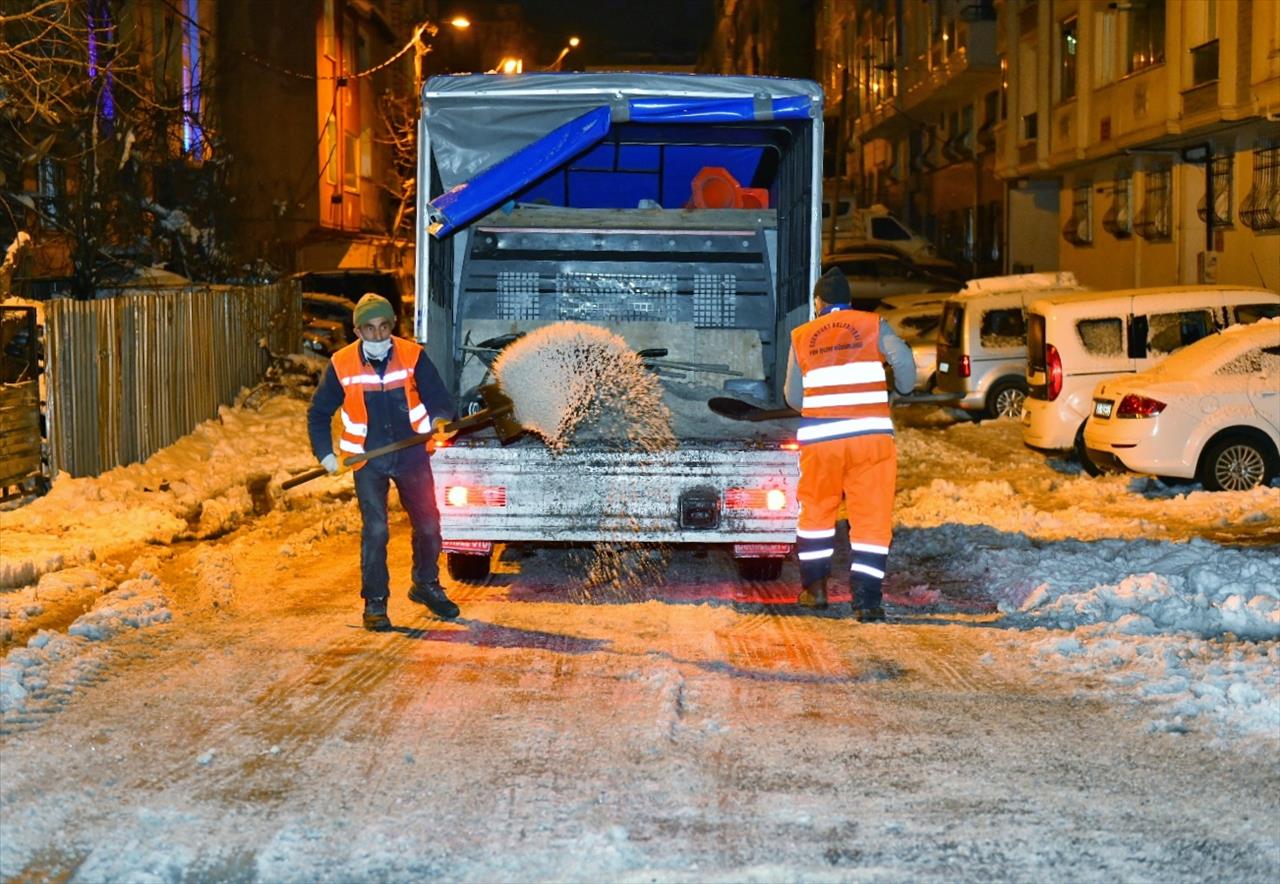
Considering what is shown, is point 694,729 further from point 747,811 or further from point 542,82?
point 542,82

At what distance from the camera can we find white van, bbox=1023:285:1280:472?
51.0ft

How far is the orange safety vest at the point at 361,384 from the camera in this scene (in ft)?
27.2

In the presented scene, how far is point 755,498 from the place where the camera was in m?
8.89

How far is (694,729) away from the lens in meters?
6.25

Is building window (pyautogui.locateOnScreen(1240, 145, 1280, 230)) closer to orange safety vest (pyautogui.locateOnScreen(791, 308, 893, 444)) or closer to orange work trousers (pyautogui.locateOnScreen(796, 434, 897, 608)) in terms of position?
orange safety vest (pyautogui.locateOnScreen(791, 308, 893, 444))

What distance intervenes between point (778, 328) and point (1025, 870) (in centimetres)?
682

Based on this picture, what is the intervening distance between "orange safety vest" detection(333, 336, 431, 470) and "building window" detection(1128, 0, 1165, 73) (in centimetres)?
1920

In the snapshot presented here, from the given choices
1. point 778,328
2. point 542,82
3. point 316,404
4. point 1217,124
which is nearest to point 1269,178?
point 1217,124

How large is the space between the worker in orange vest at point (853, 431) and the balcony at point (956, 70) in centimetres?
2782

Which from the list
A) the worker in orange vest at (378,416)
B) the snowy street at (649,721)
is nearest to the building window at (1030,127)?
the snowy street at (649,721)

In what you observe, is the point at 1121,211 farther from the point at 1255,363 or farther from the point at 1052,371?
the point at 1255,363

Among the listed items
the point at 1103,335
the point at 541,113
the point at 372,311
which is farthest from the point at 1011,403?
the point at 372,311

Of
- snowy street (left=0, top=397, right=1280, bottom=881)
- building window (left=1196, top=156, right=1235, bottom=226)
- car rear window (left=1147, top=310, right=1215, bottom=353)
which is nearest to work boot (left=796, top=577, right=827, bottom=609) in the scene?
snowy street (left=0, top=397, right=1280, bottom=881)

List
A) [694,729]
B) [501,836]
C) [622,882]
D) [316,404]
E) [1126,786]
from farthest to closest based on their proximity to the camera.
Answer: [316,404], [694,729], [1126,786], [501,836], [622,882]
